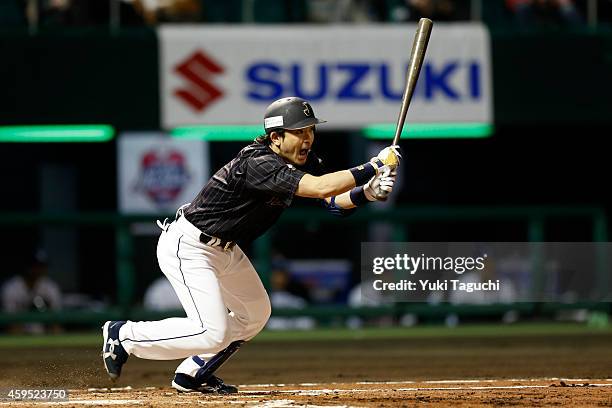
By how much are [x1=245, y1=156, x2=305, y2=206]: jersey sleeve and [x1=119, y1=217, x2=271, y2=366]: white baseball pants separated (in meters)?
0.47

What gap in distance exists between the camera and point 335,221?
1202 centimetres

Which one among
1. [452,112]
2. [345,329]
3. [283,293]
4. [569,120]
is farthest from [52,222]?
[569,120]

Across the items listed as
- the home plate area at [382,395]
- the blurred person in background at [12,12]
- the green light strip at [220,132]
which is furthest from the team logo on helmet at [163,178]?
the home plate area at [382,395]

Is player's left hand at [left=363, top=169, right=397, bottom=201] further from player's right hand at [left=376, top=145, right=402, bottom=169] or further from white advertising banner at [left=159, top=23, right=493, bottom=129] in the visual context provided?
white advertising banner at [left=159, top=23, right=493, bottom=129]

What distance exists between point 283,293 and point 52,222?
2.43 metres

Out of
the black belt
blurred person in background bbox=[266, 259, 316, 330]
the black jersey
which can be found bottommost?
blurred person in background bbox=[266, 259, 316, 330]

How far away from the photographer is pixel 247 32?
494 inches

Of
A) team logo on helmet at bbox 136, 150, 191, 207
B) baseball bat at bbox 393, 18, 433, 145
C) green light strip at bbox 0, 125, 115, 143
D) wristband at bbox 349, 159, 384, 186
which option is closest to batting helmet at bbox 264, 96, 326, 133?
wristband at bbox 349, 159, 384, 186

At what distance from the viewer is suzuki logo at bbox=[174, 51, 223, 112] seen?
1242cm

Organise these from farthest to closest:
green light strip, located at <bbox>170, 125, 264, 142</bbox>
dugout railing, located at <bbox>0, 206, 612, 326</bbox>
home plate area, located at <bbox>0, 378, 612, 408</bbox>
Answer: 1. green light strip, located at <bbox>170, 125, 264, 142</bbox>
2. dugout railing, located at <bbox>0, 206, 612, 326</bbox>
3. home plate area, located at <bbox>0, 378, 612, 408</bbox>

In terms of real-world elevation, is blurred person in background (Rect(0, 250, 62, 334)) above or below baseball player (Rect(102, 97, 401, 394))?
below

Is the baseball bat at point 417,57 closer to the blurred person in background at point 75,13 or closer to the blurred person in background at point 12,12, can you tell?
the blurred person in background at point 75,13

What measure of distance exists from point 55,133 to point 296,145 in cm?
732

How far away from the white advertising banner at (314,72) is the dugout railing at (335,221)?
1.11 meters
